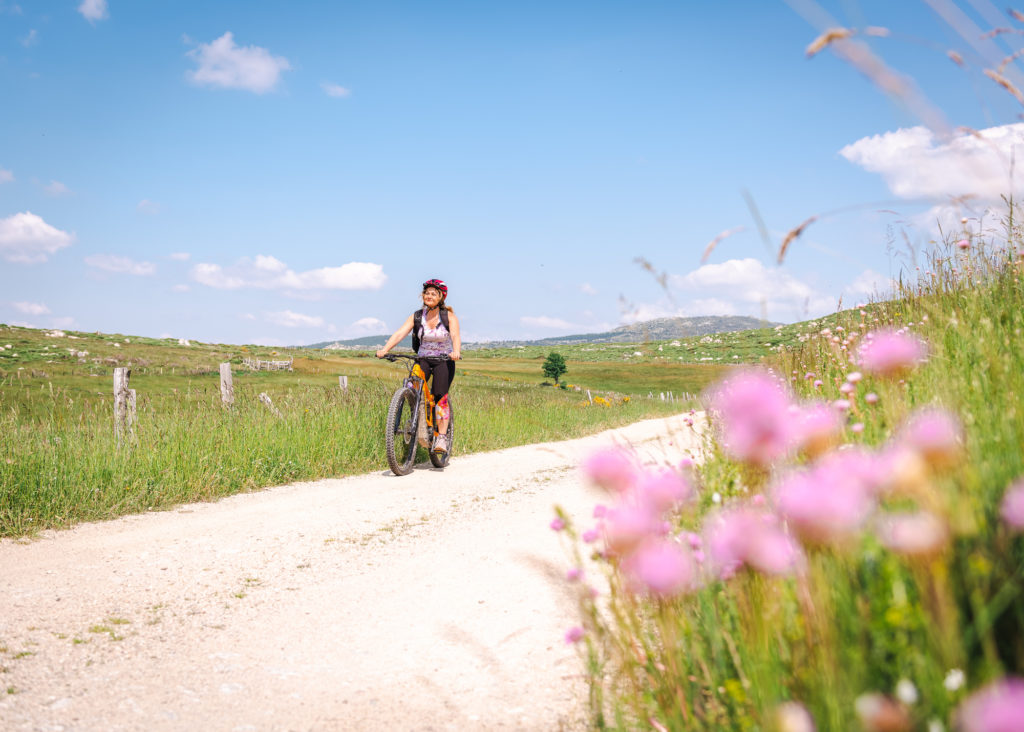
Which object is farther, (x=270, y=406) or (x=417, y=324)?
(x=270, y=406)

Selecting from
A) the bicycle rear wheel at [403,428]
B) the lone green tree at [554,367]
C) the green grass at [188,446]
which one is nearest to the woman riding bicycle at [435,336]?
the bicycle rear wheel at [403,428]

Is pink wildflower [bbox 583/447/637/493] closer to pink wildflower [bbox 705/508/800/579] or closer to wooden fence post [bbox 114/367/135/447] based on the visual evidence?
pink wildflower [bbox 705/508/800/579]

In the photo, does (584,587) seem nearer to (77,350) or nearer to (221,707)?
(221,707)

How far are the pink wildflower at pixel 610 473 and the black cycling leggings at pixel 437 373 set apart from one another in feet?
28.0

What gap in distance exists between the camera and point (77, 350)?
2037 inches

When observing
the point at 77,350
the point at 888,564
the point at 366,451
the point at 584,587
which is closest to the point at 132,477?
the point at 366,451

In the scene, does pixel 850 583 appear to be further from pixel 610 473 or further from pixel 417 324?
pixel 417 324

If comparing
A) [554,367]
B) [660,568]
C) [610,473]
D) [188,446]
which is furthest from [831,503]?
[554,367]

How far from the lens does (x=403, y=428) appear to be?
32.2ft

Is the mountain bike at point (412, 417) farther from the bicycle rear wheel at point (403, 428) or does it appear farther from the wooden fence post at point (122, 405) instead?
the wooden fence post at point (122, 405)

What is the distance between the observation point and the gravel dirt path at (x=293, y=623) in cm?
289

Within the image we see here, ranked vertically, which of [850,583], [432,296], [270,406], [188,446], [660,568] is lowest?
[188,446]

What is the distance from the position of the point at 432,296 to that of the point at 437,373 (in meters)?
1.19

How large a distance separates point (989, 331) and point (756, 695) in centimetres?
272
